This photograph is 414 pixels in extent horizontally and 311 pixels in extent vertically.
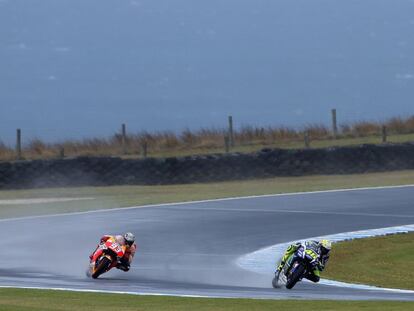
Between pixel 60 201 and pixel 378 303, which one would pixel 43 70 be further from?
pixel 378 303

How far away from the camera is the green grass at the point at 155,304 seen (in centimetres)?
1405

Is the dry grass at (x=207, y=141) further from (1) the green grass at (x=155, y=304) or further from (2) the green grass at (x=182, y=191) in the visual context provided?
(1) the green grass at (x=155, y=304)

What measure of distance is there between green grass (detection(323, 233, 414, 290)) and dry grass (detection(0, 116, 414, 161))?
68.9 ft

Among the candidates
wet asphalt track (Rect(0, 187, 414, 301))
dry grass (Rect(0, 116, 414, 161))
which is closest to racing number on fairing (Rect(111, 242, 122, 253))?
wet asphalt track (Rect(0, 187, 414, 301))

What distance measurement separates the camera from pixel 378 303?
1447 centimetres

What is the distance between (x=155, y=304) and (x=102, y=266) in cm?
394

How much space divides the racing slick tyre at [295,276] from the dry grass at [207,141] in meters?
26.5

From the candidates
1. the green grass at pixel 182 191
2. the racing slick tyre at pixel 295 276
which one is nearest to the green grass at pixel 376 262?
the racing slick tyre at pixel 295 276

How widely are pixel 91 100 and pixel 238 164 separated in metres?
80.8

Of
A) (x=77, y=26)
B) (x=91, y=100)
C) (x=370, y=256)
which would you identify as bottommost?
(x=370, y=256)

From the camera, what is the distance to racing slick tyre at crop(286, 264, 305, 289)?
56.3 ft

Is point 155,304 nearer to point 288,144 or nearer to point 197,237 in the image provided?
point 197,237

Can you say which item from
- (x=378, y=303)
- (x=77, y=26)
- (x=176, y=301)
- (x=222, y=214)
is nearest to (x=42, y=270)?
(x=176, y=301)

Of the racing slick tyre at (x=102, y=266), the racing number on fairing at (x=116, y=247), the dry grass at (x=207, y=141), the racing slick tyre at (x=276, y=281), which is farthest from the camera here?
the dry grass at (x=207, y=141)
